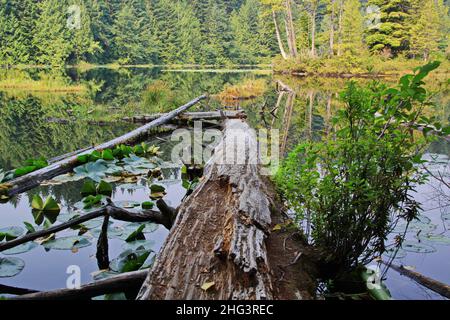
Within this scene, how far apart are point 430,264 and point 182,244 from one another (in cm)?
176

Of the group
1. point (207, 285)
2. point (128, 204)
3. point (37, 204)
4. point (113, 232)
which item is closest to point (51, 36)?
point (37, 204)

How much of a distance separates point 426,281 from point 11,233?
9.15 ft

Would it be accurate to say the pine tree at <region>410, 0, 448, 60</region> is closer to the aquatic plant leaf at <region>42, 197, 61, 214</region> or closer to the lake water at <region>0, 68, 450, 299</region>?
the lake water at <region>0, 68, 450, 299</region>

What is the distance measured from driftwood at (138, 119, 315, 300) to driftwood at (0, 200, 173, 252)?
0.36 metres

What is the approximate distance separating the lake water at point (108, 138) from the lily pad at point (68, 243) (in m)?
0.05

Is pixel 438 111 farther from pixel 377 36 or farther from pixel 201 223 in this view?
pixel 377 36

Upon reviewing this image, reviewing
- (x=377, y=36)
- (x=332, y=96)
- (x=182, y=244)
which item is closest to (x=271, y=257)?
(x=182, y=244)

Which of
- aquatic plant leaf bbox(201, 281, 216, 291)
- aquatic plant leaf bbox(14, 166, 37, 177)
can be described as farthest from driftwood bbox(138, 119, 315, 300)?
aquatic plant leaf bbox(14, 166, 37, 177)

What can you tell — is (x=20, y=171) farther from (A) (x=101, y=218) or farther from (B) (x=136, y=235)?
(B) (x=136, y=235)

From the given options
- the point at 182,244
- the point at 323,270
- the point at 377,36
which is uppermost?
the point at 377,36

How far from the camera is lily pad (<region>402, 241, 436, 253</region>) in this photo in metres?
2.81

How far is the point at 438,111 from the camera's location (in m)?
9.99

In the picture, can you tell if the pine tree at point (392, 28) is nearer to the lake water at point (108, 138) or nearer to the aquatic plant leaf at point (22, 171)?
the lake water at point (108, 138)

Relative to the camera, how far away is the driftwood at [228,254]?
68.4 inches
